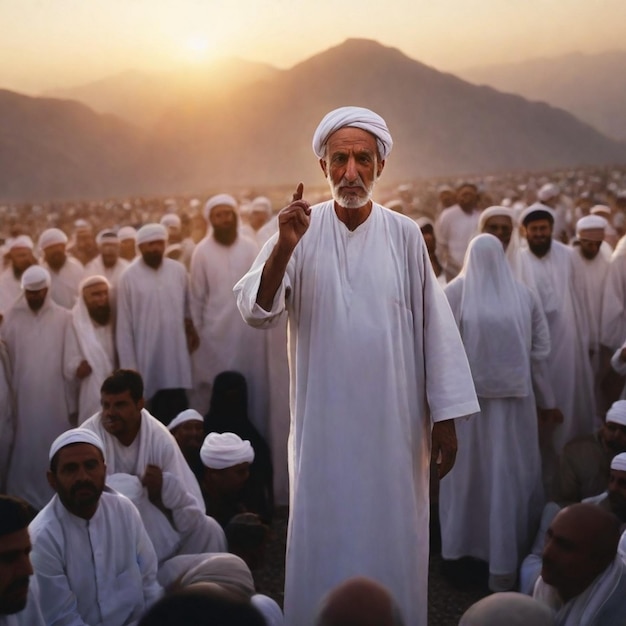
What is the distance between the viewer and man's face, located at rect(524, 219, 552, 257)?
7062mm

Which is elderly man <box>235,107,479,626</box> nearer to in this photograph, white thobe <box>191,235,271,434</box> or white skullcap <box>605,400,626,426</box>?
white skullcap <box>605,400,626,426</box>

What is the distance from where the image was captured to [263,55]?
2144 centimetres

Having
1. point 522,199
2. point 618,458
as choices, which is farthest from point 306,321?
point 522,199

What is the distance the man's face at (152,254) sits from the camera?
755cm

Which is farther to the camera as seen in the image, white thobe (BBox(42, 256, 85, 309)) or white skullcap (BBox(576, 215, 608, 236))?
white thobe (BBox(42, 256, 85, 309))

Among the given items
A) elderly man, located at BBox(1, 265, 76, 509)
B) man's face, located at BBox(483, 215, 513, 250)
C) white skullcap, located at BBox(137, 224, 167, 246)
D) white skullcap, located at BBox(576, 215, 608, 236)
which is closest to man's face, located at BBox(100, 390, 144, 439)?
elderly man, located at BBox(1, 265, 76, 509)

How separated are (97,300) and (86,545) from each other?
10.8ft

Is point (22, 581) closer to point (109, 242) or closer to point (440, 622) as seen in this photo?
point (440, 622)

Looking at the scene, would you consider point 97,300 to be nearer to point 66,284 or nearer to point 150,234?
point 150,234

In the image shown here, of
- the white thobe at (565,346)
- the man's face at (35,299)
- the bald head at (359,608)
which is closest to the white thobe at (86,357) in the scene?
the man's face at (35,299)

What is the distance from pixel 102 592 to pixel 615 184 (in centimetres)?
2069

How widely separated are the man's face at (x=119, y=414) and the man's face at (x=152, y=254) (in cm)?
274

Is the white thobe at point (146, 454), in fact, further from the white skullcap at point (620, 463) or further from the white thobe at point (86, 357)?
the white skullcap at point (620, 463)

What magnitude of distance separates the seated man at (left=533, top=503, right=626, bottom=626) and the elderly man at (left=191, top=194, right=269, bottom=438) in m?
3.73
